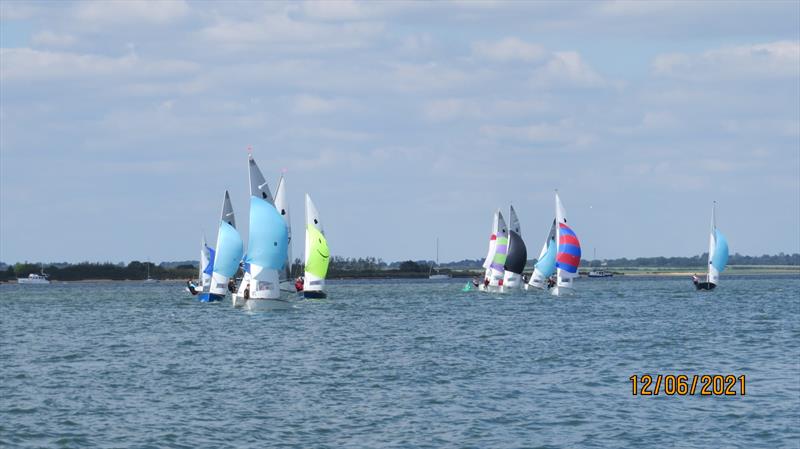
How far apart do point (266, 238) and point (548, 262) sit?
57.2 meters

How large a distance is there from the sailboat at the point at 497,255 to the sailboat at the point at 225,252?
124 ft

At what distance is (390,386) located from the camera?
1784 inches

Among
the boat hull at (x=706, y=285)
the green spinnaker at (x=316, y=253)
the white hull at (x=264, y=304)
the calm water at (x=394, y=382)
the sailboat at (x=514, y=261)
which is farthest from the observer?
the boat hull at (x=706, y=285)

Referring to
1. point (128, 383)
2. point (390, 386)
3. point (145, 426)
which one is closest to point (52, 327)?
point (128, 383)

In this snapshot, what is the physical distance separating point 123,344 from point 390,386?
1010 inches

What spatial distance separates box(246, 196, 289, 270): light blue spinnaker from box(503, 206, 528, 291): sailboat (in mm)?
50042

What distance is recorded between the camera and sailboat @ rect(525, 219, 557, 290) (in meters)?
136

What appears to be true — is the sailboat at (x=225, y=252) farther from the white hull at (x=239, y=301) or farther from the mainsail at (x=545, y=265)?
the mainsail at (x=545, y=265)

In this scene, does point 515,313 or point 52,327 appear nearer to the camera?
point 52,327

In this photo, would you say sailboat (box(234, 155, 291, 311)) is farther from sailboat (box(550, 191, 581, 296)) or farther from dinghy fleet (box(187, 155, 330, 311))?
sailboat (box(550, 191, 581, 296))

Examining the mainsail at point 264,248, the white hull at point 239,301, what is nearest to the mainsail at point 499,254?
the white hull at point 239,301

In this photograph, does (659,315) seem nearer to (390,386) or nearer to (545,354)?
(545,354)

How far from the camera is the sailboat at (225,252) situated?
10569 centimetres

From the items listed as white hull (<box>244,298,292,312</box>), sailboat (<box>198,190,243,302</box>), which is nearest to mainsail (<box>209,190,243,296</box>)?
sailboat (<box>198,190,243,302</box>)
